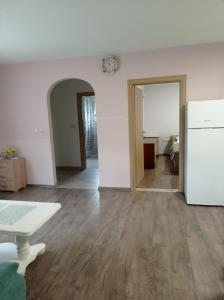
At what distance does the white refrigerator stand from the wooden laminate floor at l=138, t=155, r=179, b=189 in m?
0.90

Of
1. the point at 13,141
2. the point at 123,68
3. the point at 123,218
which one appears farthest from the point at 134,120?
the point at 13,141

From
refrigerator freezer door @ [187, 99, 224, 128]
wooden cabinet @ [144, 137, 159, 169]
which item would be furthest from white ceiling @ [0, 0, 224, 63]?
wooden cabinet @ [144, 137, 159, 169]

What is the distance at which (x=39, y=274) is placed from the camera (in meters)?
2.06

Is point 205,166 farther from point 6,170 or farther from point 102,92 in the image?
point 6,170

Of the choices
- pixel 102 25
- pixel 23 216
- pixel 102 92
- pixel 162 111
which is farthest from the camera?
pixel 162 111

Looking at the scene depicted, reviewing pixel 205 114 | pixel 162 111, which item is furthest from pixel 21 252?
pixel 162 111

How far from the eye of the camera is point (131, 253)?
91.4 inches

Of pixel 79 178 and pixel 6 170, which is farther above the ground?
pixel 6 170

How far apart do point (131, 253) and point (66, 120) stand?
14.6 ft

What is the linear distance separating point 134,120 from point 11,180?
2.72 m

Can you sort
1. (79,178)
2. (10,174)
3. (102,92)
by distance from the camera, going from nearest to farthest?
(102,92) < (10,174) < (79,178)

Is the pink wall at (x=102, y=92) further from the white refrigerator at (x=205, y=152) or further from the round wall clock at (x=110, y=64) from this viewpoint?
the white refrigerator at (x=205, y=152)

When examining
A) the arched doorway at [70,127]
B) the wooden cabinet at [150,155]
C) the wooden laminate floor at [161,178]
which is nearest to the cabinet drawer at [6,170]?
the arched doorway at [70,127]

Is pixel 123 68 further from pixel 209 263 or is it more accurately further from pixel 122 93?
pixel 209 263
